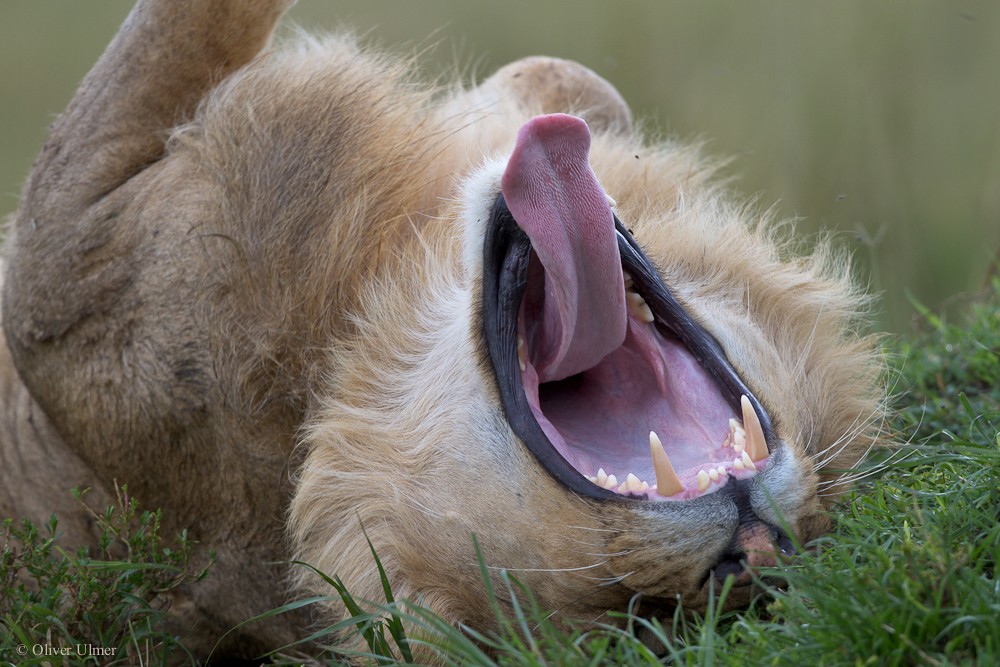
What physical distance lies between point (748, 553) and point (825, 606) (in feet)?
1.08

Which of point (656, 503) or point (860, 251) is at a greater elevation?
point (656, 503)

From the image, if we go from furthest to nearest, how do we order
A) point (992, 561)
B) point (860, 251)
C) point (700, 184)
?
point (860, 251)
point (700, 184)
point (992, 561)

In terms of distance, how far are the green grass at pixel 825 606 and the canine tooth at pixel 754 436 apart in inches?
9.1

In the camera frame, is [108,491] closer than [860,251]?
Yes

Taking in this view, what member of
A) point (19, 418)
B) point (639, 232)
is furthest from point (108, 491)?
point (639, 232)

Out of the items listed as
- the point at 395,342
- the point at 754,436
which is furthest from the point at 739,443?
the point at 395,342

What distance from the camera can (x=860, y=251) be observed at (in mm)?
6961

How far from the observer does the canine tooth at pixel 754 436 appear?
212 centimetres

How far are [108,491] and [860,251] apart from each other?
559 cm

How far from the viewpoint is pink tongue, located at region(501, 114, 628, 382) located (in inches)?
91.0

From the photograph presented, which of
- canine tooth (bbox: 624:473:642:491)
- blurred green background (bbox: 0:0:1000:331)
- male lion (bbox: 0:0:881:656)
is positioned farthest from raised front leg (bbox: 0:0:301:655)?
blurred green background (bbox: 0:0:1000:331)

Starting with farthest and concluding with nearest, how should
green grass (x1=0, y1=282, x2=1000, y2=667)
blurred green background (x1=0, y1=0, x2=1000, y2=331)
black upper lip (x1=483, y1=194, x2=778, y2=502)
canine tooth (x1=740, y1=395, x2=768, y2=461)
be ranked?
blurred green background (x1=0, y1=0, x2=1000, y2=331)
black upper lip (x1=483, y1=194, x2=778, y2=502)
canine tooth (x1=740, y1=395, x2=768, y2=461)
green grass (x1=0, y1=282, x2=1000, y2=667)

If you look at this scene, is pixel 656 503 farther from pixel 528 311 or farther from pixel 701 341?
pixel 528 311

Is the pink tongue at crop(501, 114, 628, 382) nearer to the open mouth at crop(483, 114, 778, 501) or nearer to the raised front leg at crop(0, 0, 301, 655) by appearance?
the open mouth at crop(483, 114, 778, 501)
